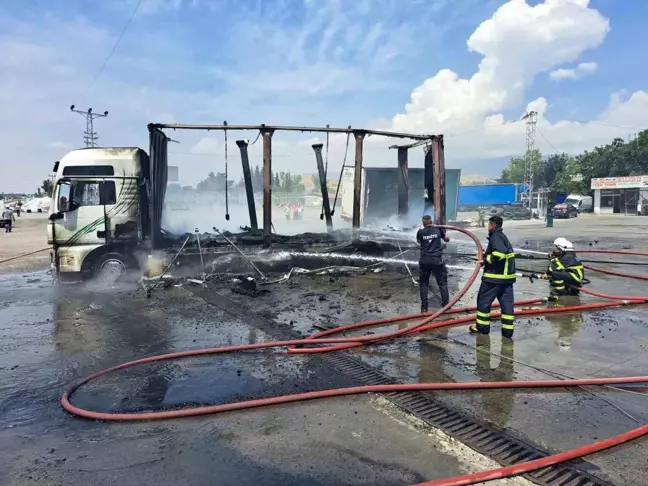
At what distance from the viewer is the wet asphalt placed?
10.1 feet

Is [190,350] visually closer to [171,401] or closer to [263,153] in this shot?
[171,401]

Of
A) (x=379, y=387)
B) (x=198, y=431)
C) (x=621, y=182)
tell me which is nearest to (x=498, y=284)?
(x=379, y=387)

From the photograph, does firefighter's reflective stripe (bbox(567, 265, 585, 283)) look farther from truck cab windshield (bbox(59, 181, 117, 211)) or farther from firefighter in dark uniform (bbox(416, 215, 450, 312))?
truck cab windshield (bbox(59, 181, 117, 211))

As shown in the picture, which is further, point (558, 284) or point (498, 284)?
point (558, 284)

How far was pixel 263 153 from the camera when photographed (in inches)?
428

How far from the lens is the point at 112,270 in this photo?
1035 cm

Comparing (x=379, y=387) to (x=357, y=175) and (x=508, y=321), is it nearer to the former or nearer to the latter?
(x=508, y=321)

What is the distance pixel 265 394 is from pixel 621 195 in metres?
52.5

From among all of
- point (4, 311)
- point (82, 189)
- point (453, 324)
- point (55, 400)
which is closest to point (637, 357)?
point (453, 324)

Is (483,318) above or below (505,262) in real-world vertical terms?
below

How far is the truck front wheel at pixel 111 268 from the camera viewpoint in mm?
10211

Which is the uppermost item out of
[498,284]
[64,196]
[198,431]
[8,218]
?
[64,196]

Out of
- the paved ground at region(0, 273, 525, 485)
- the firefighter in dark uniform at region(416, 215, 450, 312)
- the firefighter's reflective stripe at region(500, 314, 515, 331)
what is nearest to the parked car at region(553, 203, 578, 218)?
the firefighter in dark uniform at region(416, 215, 450, 312)

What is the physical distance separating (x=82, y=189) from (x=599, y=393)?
1007cm
